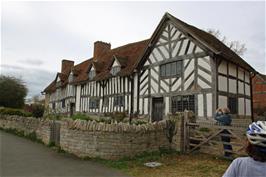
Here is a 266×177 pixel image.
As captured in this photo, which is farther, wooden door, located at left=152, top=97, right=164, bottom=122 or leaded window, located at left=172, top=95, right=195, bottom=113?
wooden door, located at left=152, top=97, right=164, bottom=122

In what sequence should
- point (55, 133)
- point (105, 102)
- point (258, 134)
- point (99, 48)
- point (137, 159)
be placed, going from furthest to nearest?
point (99, 48)
point (105, 102)
point (55, 133)
point (137, 159)
point (258, 134)

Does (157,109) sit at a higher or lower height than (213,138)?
higher

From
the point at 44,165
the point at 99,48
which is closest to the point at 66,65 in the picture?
the point at 99,48

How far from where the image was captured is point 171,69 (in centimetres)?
1617

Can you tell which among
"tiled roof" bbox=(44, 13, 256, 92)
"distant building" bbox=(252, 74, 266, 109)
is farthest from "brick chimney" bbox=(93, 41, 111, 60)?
"distant building" bbox=(252, 74, 266, 109)

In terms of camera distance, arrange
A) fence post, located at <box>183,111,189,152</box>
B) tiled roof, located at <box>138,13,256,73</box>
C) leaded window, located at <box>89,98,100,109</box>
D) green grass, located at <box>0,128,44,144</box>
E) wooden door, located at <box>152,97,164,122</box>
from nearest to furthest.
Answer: fence post, located at <box>183,111,189,152</box> < green grass, located at <box>0,128,44,144</box> < tiled roof, located at <box>138,13,256,73</box> < wooden door, located at <box>152,97,164,122</box> < leaded window, located at <box>89,98,100,109</box>

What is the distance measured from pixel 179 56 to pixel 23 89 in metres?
21.0

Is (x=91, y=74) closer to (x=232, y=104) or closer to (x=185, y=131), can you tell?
(x=232, y=104)

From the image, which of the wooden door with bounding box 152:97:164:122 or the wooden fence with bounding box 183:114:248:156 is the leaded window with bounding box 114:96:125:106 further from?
the wooden fence with bounding box 183:114:248:156

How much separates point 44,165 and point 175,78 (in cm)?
1029

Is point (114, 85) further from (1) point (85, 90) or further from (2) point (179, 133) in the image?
(2) point (179, 133)

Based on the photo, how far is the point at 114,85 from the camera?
20.8 metres

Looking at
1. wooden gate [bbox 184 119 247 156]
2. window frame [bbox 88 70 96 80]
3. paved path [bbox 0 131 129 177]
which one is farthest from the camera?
window frame [bbox 88 70 96 80]

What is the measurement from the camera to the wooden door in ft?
55.0
